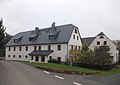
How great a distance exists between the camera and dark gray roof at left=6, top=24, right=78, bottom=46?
152 ft

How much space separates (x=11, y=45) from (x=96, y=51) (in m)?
30.0

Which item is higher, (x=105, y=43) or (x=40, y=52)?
(x=105, y=43)

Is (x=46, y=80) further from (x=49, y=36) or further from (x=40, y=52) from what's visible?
(x=49, y=36)

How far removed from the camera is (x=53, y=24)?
172ft

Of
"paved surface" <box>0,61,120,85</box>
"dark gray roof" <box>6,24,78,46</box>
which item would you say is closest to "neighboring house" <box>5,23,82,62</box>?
"dark gray roof" <box>6,24,78,46</box>

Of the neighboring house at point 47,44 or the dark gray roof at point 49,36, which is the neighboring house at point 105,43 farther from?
the dark gray roof at point 49,36

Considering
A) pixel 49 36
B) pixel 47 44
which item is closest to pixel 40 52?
pixel 47 44

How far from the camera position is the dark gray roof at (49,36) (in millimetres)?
46188

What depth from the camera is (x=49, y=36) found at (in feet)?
162

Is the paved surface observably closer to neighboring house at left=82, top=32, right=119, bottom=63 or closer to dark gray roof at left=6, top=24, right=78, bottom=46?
dark gray roof at left=6, top=24, right=78, bottom=46

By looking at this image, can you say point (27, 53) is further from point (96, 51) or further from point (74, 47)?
point (96, 51)

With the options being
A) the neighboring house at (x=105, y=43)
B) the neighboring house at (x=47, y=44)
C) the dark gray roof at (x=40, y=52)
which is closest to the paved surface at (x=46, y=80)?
the neighboring house at (x=47, y=44)

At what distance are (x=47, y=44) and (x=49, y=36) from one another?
2445 millimetres

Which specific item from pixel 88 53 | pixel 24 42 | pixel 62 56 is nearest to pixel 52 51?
pixel 62 56
